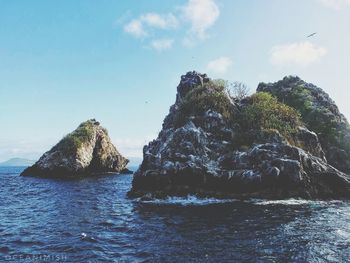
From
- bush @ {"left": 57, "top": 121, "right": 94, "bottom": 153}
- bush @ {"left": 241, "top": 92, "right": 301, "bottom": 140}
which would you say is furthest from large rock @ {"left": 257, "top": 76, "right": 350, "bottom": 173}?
bush @ {"left": 57, "top": 121, "right": 94, "bottom": 153}

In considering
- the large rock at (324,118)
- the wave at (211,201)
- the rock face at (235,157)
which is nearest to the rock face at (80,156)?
the rock face at (235,157)

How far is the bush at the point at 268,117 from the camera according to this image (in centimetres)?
5559

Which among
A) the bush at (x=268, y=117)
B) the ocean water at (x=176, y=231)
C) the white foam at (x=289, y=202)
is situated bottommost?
the ocean water at (x=176, y=231)

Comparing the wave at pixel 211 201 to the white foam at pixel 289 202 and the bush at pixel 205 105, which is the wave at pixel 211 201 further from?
the bush at pixel 205 105

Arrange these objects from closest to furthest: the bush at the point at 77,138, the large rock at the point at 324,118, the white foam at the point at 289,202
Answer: the white foam at the point at 289,202
the large rock at the point at 324,118
the bush at the point at 77,138

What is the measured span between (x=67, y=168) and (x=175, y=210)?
195ft

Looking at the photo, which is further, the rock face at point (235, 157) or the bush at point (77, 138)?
the bush at point (77, 138)

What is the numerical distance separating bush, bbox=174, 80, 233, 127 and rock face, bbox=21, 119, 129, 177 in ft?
145

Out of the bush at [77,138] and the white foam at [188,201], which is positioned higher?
the bush at [77,138]

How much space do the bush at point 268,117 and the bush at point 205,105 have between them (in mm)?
3083

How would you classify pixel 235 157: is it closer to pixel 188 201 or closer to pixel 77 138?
pixel 188 201

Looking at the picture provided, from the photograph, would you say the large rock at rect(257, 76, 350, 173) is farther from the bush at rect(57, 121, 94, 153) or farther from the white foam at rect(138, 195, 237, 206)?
the bush at rect(57, 121, 94, 153)

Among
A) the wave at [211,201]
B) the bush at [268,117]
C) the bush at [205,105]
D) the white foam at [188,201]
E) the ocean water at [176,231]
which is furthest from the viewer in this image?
the bush at [205,105]

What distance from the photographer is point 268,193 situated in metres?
45.8
